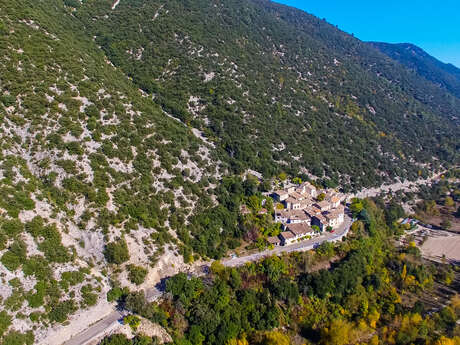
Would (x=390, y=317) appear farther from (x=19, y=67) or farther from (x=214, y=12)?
(x=214, y=12)

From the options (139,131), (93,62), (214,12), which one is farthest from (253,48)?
(139,131)

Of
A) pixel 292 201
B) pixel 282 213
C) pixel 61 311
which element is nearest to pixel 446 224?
pixel 292 201

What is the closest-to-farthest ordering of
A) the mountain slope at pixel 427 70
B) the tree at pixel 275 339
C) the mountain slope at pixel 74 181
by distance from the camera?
the mountain slope at pixel 74 181, the tree at pixel 275 339, the mountain slope at pixel 427 70

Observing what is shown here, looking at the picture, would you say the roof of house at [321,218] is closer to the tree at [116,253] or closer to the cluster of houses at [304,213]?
the cluster of houses at [304,213]

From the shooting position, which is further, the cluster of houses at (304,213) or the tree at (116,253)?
the cluster of houses at (304,213)

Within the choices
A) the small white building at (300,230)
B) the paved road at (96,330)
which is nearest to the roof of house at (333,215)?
the small white building at (300,230)

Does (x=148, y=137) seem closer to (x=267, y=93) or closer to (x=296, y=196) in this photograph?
(x=296, y=196)

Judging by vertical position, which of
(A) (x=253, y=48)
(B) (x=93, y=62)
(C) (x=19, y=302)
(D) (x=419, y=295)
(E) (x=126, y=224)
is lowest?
(C) (x=19, y=302)
